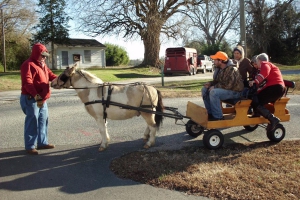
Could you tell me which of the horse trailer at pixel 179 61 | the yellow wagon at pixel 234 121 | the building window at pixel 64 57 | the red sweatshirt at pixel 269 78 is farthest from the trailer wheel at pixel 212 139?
the building window at pixel 64 57

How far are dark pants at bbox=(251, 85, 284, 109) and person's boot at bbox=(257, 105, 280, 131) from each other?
4.3 inches

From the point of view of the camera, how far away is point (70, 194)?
3965mm

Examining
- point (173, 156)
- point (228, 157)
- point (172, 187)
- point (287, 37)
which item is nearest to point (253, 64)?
point (228, 157)

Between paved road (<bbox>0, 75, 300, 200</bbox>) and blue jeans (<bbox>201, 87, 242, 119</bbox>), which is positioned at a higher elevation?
blue jeans (<bbox>201, 87, 242, 119</bbox>)

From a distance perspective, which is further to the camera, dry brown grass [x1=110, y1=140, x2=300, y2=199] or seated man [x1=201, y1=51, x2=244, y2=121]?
seated man [x1=201, y1=51, x2=244, y2=121]

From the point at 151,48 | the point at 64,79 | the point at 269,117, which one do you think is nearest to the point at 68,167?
the point at 64,79

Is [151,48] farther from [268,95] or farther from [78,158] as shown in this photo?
[78,158]

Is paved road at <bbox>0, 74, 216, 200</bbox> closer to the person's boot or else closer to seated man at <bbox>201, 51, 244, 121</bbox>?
seated man at <bbox>201, 51, 244, 121</bbox>

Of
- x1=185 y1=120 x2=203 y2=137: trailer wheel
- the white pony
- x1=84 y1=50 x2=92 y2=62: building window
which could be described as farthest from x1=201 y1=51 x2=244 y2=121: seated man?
x1=84 y1=50 x2=92 y2=62: building window

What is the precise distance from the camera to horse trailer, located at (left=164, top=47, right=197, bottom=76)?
28984mm

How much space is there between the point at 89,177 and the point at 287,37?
171ft

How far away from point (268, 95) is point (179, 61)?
77.5ft

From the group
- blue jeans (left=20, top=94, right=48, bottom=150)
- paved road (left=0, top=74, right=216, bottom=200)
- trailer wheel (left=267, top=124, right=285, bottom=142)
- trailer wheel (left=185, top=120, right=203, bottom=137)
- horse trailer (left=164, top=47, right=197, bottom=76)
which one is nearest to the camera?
paved road (left=0, top=74, right=216, bottom=200)

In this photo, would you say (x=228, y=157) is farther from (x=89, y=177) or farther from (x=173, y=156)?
(x=89, y=177)
